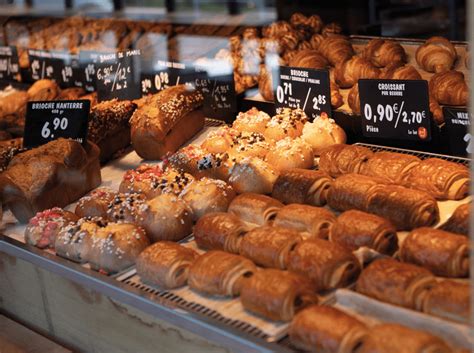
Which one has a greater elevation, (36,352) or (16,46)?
(16,46)

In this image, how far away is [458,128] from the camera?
3.09 meters

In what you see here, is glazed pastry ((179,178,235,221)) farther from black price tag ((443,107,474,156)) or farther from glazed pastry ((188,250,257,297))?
black price tag ((443,107,474,156))

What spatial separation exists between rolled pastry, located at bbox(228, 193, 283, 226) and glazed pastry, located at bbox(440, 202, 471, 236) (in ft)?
2.06

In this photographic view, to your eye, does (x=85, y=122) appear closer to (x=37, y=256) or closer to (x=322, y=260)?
(x=37, y=256)

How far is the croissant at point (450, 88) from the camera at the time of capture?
3.41 meters

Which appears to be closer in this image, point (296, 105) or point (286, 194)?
point (286, 194)

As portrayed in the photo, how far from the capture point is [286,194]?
289cm

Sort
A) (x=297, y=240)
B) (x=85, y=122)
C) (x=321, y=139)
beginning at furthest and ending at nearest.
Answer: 1. (x=85, y=122)
2. (x=321, y=139)
3. (x=297, y=240)

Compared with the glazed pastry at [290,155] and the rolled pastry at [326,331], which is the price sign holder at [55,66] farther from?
the rolled pastry at [326,331]

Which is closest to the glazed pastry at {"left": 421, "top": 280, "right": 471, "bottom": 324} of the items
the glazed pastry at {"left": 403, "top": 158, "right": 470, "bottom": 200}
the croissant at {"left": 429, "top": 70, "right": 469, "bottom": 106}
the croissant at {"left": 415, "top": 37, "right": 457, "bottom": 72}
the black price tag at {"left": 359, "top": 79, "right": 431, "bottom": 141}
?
the glazed pastry at {"left": 403, "top": 158, "right": 470, "bottom": 200}

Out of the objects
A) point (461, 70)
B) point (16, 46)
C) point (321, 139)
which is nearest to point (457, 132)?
point (321, 139)

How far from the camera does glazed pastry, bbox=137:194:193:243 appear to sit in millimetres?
2775

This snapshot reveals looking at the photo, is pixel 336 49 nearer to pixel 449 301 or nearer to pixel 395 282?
pixel 395 282

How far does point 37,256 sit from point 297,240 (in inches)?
39.8
